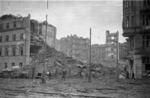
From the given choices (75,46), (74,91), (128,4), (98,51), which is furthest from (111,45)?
(74,91)

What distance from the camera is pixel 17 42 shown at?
132 feet

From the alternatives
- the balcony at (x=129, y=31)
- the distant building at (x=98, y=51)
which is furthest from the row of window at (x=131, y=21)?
the distant building at (x=98, y=51)

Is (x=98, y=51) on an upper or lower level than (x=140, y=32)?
lower

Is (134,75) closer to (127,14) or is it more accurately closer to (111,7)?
(127,14)

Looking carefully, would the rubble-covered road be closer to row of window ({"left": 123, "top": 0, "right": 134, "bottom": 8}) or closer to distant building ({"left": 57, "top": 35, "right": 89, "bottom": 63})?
row of window ({"left": 123, "top": 0, "right": 134, "bottom": 8})

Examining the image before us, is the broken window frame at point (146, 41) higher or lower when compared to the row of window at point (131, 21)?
lower

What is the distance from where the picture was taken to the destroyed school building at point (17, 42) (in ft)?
127

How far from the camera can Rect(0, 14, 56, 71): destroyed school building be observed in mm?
38781

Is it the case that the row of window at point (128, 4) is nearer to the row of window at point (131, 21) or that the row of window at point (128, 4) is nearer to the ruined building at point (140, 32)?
the ruined building at point (140, 32)

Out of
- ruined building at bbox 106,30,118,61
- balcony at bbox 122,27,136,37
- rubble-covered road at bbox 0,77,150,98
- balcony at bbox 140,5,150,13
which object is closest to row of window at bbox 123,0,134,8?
balcony at bbox 140,5,150,13

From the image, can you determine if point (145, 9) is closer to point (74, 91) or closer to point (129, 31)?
point (129, 31)

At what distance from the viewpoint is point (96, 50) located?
266ft

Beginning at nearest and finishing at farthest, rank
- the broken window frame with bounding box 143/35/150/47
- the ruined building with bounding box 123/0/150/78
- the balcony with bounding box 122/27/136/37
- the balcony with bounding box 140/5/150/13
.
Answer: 1. the balcony with bounding box 140/5/150/13
2. the ruined building with bounding box 123/0/150/78
3. the broken window frame with bounding box 143/35/150/47
4. the balcony with bounding box 122/27/136/37

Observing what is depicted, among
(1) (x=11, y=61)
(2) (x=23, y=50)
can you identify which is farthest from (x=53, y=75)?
(1) (x=11, y=61)
